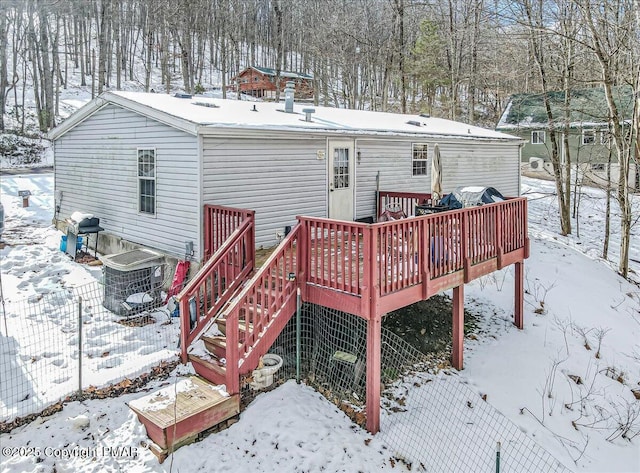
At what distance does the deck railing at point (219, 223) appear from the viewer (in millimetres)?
7199

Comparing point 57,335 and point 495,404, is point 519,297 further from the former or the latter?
point 57,335

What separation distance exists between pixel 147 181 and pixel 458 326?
629cm

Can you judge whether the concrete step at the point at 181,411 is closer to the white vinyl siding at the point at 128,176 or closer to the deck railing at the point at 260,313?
the deck railing at the point at 260,313

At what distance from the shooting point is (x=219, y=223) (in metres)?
7.62

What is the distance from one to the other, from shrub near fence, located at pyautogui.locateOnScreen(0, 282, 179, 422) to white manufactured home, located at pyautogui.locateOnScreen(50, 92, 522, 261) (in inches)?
59.9

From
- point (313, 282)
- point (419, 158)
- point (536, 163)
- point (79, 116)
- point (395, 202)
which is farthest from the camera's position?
point (536, 163)

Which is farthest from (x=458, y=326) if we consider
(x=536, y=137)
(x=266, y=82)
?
(x=266, y=82)

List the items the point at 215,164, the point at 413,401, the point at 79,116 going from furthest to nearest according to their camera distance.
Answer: the point at 79,116, the point at 215,164, the point at 413,401

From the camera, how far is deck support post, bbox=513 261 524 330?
29.2ft

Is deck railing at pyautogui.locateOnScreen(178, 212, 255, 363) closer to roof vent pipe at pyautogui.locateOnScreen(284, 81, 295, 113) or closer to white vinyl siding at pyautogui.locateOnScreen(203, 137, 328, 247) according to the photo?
white vinyl siding at pyautogui.locateOnScreen(203, 137, 328, 247)

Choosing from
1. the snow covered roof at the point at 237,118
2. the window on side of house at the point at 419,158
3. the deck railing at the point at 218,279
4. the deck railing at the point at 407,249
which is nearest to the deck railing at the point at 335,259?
the deck railing at the point at 407,249

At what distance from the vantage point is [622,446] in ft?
21.1

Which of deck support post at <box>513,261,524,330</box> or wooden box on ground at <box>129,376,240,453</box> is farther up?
deck support post at <box>513,261,524,330</box>

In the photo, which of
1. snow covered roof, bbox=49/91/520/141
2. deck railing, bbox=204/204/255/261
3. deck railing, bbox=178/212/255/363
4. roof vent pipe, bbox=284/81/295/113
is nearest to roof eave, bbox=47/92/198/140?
snow covered roof, bbox=49/91/520/141
